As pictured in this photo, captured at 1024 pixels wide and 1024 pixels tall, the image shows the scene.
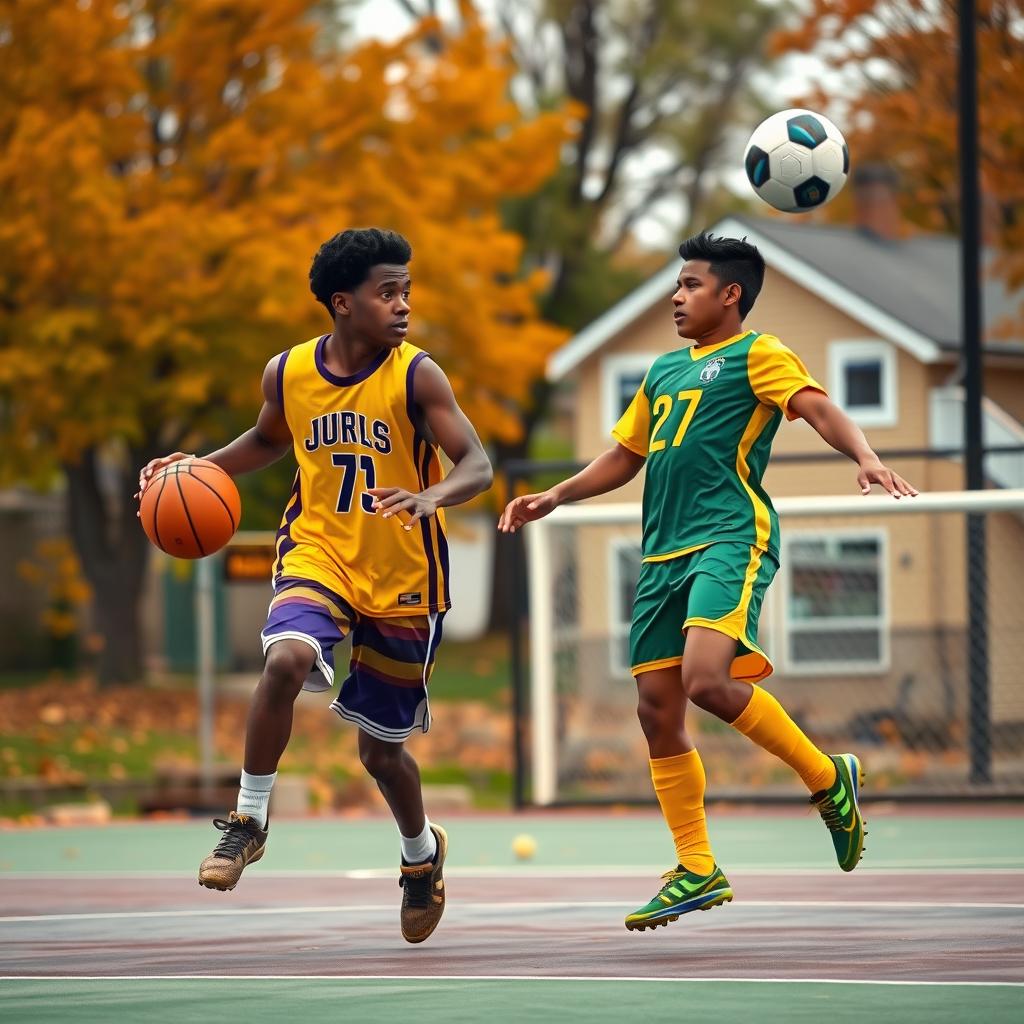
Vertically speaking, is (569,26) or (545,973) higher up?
(569,26)

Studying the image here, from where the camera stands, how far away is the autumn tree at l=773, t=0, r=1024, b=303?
837 inches

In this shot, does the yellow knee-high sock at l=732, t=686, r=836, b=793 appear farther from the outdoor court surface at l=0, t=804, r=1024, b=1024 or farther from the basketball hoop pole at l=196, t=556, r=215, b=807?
the basketball hoop pole at l=196, t=556, r=215, b=807

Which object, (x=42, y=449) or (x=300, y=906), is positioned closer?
(x=300, y=906)

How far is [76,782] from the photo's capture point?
19.8m

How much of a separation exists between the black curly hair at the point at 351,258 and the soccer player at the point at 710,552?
907 mm

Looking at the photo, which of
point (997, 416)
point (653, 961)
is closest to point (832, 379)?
point (997, 416)

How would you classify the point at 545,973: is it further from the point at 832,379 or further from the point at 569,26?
the point at 569,26

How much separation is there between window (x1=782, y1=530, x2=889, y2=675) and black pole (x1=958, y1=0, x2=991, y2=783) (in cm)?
507

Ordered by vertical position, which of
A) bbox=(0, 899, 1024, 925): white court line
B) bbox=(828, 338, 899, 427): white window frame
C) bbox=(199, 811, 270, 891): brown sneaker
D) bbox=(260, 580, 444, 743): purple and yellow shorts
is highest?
bbox=(828, 338, 899, 427): white window frame

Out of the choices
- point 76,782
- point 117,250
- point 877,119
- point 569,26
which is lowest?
point 76,782

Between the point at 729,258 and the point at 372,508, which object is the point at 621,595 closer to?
the point at 729,258

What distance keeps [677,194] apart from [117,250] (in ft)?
76.5

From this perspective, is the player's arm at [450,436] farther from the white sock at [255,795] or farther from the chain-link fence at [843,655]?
the chain-link fence at [843,655]

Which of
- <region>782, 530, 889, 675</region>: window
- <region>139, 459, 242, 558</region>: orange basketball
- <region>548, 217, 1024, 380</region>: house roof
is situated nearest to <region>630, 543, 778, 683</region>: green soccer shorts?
<region>139, 459, 242, 558</region>: orange basketball
